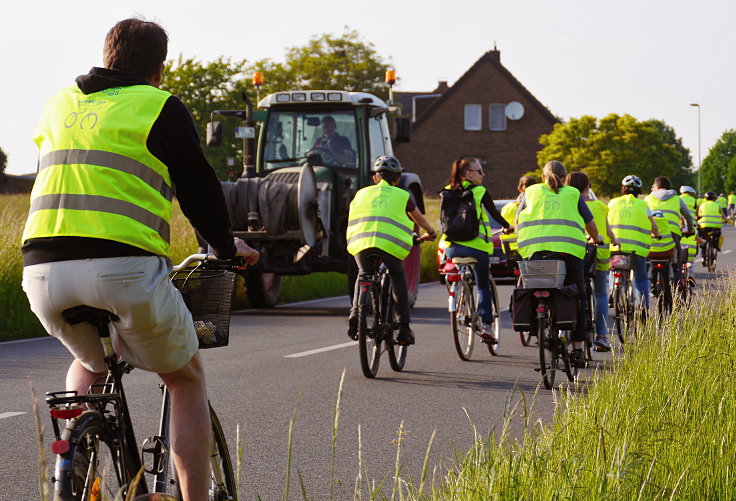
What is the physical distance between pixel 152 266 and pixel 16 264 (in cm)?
1206

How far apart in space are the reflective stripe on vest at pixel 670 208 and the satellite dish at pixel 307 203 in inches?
169

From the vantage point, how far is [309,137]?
1650 centimetres

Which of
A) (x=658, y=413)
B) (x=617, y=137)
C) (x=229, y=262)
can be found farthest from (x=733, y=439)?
(x=617, y=137)

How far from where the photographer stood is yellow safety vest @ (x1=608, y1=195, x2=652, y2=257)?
12.6 meters

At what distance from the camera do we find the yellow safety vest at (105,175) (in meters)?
3.43

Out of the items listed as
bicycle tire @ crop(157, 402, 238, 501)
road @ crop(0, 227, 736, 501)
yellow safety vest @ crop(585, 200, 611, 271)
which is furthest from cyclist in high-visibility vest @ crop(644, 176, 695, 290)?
bicycle tire @ crop(157, 402, 238, 501)

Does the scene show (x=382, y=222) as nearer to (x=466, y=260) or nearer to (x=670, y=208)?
(x=466, y=260)

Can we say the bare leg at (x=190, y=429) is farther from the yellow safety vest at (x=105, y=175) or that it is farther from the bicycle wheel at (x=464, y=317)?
the bicycle wheel at (x=464, y=317)

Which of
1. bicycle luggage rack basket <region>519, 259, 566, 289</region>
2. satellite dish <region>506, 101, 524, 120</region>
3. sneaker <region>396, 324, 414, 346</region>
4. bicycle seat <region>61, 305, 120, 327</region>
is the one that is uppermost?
satellite dish <region>506, 101, 524, 120</region>

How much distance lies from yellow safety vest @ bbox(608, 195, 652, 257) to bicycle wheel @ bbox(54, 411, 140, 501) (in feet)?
32.4

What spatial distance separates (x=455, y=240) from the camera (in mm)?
11078

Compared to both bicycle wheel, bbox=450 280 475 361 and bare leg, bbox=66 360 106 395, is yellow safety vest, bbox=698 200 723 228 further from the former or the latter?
bare leg, bbox=66 360 106 395

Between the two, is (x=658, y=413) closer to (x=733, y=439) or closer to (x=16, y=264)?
(x=733, y=439)

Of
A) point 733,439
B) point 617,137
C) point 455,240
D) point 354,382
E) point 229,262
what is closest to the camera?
point 229,262
